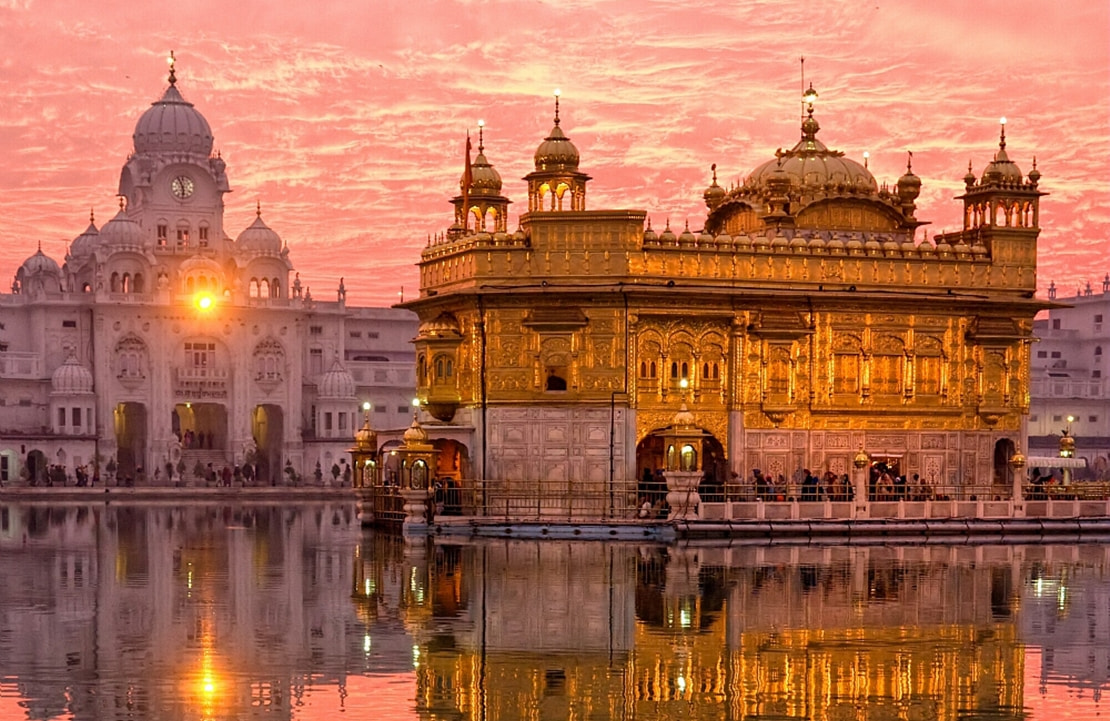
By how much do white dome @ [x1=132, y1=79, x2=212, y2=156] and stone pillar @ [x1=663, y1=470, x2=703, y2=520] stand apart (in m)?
49.4

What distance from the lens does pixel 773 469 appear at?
43.5m

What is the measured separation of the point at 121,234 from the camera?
77.4m

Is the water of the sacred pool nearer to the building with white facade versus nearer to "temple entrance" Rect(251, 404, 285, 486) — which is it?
"temple entrance" Rect(251, 404, 285, 486)

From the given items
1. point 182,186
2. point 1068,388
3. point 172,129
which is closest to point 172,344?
point 182,186

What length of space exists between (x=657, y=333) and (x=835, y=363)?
4672 mm

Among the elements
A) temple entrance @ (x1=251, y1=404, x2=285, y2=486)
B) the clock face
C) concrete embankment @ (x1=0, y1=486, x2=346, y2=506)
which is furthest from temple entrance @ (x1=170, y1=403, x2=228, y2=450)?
concrete embankment @ (x1=0, y1=486, x2=346, y2=506)

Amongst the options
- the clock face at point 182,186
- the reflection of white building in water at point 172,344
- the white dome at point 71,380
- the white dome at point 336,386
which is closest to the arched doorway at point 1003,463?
the reflection of white building in water at point 172,344

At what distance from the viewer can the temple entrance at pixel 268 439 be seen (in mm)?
78875

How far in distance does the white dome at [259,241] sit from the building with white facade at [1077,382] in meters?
37.4

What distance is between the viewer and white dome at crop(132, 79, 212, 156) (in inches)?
3243

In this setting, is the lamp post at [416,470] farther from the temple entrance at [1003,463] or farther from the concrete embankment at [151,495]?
the concrete embankment at [151,495]

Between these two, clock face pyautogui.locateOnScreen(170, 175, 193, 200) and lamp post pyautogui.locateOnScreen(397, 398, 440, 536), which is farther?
clock face pyautogui.locateOnScreen(170, 175, 193, 200)

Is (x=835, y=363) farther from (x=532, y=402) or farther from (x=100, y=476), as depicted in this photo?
(x=100, y=476)

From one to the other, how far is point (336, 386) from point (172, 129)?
1382cm
